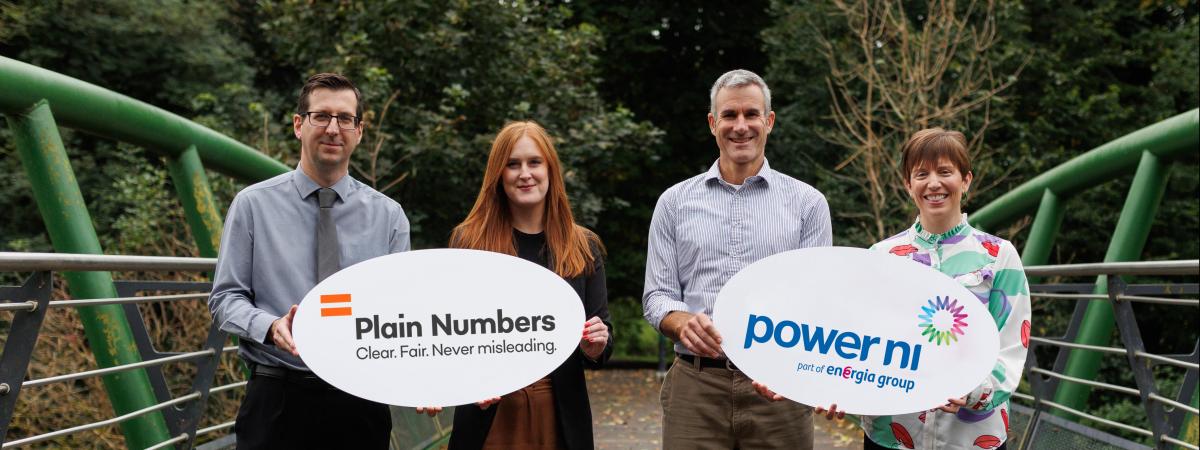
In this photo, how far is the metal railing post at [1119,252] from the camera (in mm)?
4777

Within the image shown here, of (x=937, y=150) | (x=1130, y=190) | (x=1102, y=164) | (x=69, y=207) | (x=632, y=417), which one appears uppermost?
(x=1102, y=164)

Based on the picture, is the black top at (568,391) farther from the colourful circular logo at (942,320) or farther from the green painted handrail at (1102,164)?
the green painted handrail at (1102,164)

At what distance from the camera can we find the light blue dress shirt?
220cm

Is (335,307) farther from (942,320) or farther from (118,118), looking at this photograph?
(118,118)

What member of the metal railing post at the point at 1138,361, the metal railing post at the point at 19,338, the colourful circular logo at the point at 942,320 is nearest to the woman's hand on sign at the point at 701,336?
the colourful circular logo at the point at 942,320

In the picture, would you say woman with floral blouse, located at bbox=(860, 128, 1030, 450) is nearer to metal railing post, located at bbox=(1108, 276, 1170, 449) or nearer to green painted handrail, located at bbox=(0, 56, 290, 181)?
metal railing post, located at bbox=(1108, 276, 1170, 449)

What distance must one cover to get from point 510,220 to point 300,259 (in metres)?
0.53

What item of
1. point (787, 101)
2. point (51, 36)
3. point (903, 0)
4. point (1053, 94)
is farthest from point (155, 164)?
point (1053, 94)

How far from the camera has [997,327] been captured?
2.22 m

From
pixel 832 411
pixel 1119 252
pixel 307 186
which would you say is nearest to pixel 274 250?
pixel 307 186

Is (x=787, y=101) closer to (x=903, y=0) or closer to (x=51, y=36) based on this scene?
(x=903, y=0)

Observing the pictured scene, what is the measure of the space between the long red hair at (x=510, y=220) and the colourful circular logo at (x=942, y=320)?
2.64 ft

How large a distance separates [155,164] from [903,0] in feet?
32.7

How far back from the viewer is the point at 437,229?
34.8 ft
